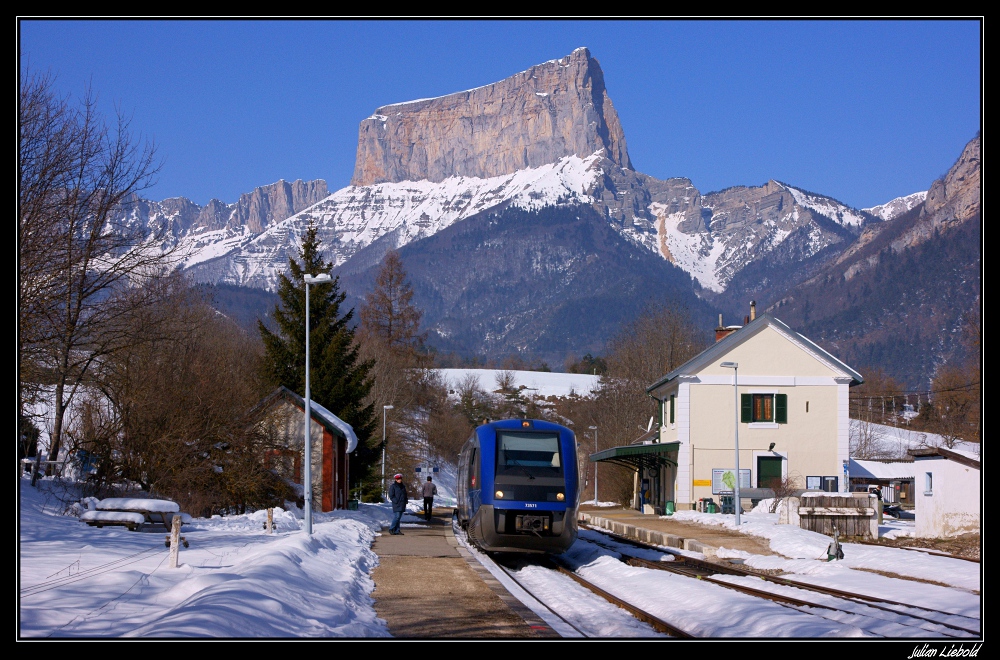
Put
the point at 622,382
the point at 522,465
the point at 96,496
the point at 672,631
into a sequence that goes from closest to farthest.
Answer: the point at 672,631
the point at 522,465
the point at 96,496
the point at 622,382

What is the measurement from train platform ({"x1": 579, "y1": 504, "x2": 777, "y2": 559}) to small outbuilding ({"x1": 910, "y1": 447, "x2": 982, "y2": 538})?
4.34 metres

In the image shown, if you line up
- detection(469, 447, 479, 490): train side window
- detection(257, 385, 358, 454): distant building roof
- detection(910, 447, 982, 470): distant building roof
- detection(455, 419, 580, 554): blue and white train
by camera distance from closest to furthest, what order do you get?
detection(455, 419, 580, 554): blue and white train
detection(469, 447, 479, 490): train side window
detection(910, 447, 982, 470): distant building roof
detection(257, 385, 358, 454): distant building roof

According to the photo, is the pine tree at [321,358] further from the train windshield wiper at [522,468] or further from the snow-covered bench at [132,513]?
the train windshield wiper at [522,468]

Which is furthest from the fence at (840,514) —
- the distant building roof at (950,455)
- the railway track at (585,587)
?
the railway track at (585,587)

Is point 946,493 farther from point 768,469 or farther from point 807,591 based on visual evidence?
point 768,469

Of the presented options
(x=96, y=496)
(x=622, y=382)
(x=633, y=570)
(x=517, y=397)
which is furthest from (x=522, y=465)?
(x=517, y=397)

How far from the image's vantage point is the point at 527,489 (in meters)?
19.4

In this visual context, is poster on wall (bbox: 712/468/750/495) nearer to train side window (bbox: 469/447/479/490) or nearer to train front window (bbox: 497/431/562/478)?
train side window (bbox: 469/447/479/490)

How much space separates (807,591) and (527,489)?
587cm

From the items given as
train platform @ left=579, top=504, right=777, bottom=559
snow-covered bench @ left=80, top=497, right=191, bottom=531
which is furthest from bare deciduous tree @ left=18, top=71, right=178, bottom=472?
train platform @ left=579, top=504, right=777, bottom=559

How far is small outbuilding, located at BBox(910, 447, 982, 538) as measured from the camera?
79.5ft
